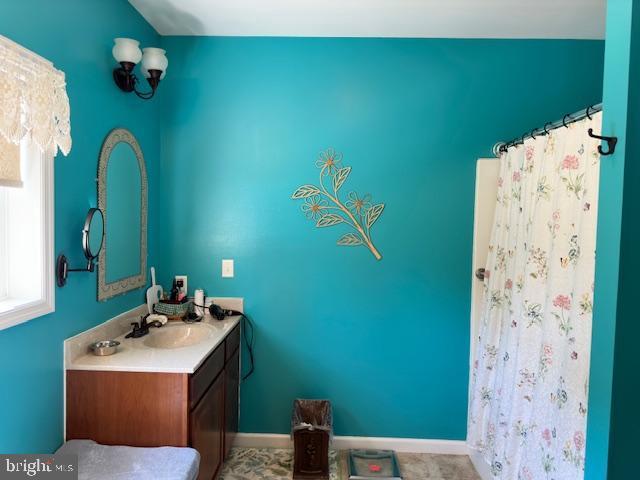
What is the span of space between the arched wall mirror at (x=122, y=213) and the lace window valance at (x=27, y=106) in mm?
504

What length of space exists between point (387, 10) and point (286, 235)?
137 centimetres

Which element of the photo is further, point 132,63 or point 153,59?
point 153,59

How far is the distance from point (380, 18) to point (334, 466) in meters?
2.56

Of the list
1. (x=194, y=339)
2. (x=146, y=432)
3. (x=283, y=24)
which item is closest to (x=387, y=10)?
(x=283, y=24)

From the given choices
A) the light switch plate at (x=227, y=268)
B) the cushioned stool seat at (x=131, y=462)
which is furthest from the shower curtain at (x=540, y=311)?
the light switch plate at (x=227, y=268)

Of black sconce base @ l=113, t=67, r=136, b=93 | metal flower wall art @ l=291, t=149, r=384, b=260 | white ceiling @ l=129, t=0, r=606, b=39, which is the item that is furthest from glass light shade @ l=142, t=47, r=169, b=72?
metal flower wall art @ l=291, t=149, r=384, b=260

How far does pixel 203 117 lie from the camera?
2.64 meters

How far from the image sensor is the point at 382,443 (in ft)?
8.87

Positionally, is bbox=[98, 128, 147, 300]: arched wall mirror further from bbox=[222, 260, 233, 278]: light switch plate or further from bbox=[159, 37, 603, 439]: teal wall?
bbox=[222, 260, 233, 278]: light switch plate

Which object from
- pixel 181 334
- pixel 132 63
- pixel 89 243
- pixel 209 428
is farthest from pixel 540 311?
pixel 132 63

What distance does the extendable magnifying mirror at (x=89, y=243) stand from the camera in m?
1.67

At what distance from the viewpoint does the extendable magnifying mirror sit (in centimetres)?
167

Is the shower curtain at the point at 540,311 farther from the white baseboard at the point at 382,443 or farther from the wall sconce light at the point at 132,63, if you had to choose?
the wall sconce light at the point at 132,63

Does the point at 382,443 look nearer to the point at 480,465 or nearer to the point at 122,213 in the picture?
the point at 480,465
